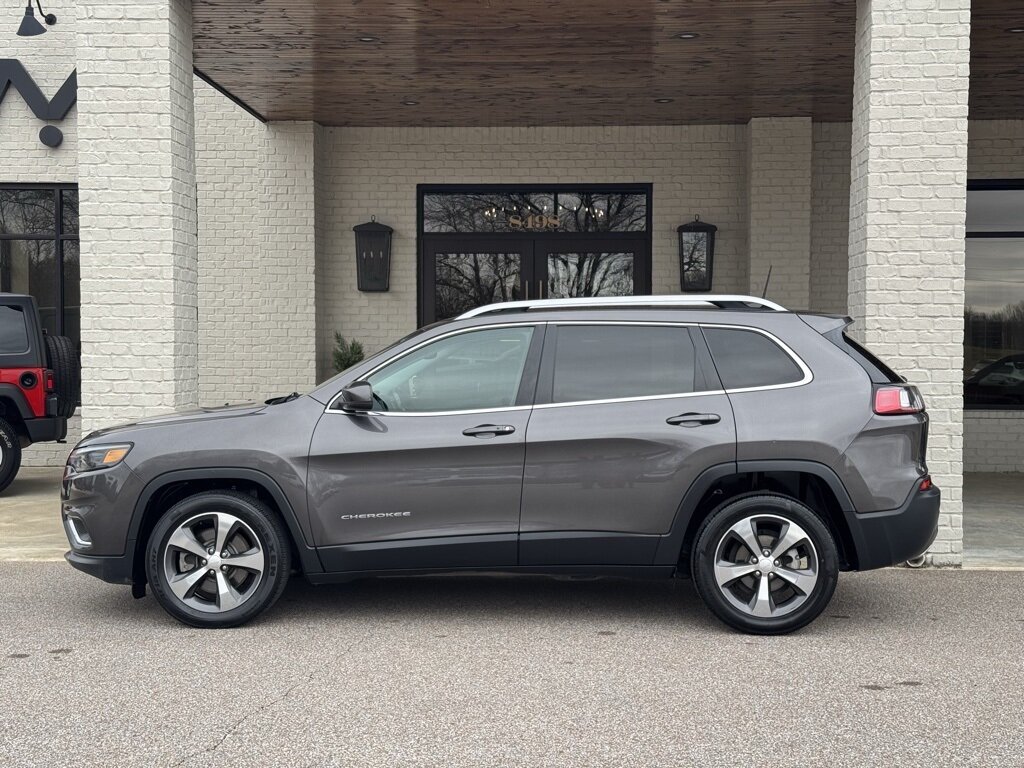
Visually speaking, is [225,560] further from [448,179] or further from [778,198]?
[778,198]

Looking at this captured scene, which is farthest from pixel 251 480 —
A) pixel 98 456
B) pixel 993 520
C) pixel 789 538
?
pixel 993 520

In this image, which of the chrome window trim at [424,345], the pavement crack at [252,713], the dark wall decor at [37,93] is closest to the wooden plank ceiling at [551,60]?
the dark wall decor at [37,93]

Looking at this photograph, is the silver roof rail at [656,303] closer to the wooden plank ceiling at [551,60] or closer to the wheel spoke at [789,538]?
the wheel spoke at [789,538]

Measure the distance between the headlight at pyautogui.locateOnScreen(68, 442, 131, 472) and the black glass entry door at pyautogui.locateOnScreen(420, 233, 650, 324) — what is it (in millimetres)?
7620

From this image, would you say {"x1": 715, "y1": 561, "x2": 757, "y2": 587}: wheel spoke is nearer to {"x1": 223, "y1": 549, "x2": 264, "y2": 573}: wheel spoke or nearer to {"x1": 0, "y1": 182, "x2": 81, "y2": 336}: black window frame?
{"x1": 223, "y1": 549, "x2": 264, "y2": 573}: wheel spoke

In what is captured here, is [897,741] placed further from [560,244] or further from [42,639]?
[560,244]

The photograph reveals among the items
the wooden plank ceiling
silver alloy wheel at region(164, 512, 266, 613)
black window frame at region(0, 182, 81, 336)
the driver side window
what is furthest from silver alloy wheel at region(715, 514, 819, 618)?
black window frame at region(0, 182, 81, 336)

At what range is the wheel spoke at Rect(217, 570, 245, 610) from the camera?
6.10 m

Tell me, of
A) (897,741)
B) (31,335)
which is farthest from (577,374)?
Answer: (31,335)

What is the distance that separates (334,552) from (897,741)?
9.97 ft

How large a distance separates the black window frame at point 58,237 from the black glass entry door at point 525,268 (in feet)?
14.2

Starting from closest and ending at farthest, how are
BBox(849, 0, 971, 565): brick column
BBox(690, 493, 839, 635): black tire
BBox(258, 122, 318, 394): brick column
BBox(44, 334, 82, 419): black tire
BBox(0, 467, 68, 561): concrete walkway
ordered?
BBox(690, 493, 839, 635): black tire, BBox(849, 0, 971, 565): brick column, BBox(0, 467, 68, 561): concrete walkway, BBox(44, 334, 82, 419): black tire, BBox(258, 122, 318, 394): brick column

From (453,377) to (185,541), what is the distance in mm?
1703

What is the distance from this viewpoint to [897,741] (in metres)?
4.39
